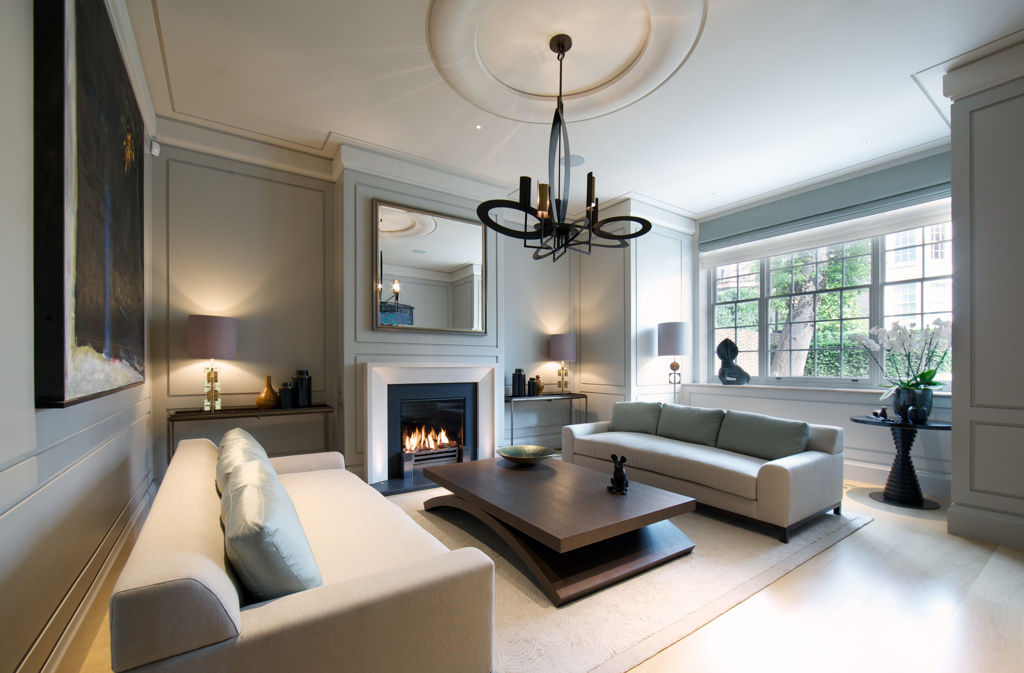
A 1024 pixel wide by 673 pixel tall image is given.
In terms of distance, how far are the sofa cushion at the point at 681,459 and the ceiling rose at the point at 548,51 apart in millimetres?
2406

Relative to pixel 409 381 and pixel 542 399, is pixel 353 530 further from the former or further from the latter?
pixel 542 399

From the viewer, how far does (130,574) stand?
87 centimetres

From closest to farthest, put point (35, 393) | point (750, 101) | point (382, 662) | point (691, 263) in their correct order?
point (382, 662) < point (35, 393) < point (750, 101) < point (691, 263)

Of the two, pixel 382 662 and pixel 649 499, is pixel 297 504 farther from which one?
pixel 649 499

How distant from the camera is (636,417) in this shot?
4.08 meters

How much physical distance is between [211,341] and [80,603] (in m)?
1.83

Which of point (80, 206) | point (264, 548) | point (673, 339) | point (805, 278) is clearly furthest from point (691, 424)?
point (80, 206)

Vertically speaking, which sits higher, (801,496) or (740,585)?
(801,496)

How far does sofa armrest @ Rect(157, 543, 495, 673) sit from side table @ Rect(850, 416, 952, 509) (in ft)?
10.7

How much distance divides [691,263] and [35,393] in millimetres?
5433

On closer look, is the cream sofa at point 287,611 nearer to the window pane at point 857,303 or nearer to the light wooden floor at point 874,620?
the light wooden floor at point 874,620

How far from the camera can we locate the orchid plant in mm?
3197

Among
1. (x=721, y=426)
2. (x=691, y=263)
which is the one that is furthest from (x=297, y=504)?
(x=691, y=263)

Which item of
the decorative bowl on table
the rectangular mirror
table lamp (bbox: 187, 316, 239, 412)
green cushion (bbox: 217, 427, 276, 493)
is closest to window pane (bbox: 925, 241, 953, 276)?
the decorative bowl on table
